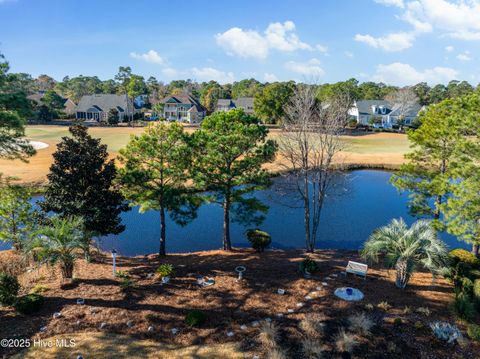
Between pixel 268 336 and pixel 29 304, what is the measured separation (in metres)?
8.52

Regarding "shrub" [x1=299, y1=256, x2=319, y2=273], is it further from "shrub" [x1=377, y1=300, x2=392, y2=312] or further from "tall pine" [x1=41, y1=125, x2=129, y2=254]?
"tall pine" [x1=41, y1=125, x2=129, y2=254]

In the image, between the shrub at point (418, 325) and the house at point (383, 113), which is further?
the house at point (383, 113)

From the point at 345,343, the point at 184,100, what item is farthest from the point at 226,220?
the point at 184,100

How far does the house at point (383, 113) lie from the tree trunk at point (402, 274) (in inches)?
3079

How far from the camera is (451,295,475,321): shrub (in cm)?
1159

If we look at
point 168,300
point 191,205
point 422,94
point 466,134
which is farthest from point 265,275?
point 422,94

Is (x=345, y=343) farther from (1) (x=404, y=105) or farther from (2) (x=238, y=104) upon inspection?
(2) (x=238, y=104)

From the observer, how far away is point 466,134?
16.3 meters

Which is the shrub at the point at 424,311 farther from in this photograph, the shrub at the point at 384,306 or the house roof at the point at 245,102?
the house roof at the point at 245,102

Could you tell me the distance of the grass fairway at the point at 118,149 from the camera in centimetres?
3906

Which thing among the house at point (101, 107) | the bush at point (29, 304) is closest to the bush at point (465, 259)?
the bush at point (29, 304)

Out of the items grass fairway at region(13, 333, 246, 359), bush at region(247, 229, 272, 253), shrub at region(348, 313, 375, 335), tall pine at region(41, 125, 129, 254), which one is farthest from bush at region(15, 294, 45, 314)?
bush at region(247, 229, 272, 253)

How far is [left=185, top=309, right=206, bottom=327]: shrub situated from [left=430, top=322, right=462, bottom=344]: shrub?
7680 millimetres

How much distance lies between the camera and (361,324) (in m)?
10.8
